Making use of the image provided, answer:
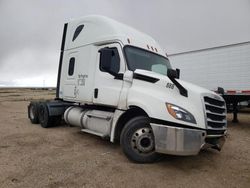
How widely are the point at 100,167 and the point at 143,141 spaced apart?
995 mm

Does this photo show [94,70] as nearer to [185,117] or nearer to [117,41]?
[117,41]

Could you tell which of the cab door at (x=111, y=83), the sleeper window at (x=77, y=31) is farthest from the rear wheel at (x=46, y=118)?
the cab door at (x=111, y=83)

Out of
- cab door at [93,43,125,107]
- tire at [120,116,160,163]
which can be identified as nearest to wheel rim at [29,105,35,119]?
cab door at [93,43,125,107]

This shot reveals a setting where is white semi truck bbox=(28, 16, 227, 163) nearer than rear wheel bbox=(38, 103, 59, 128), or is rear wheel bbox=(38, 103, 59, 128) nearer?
white semi truck bbox=(28, 16, 227, 163)

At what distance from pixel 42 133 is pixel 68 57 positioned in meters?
2.54

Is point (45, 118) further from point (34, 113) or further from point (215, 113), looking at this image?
point (215, 113)

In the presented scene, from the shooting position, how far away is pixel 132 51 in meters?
6.43

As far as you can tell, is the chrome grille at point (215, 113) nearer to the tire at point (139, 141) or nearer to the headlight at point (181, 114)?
the headlight at point (181, 114)

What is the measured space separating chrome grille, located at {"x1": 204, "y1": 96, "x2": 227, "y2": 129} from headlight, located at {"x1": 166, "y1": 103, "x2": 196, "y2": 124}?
0.41 m

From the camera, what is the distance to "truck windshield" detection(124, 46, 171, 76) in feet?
20.3

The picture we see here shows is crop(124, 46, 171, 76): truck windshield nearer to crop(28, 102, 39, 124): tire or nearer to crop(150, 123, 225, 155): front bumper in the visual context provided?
crop(150, 123, 225, 155): front bumper

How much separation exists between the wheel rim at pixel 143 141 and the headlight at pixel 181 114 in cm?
65

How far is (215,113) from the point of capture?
215 inches

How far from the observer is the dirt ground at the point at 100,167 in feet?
14.7
